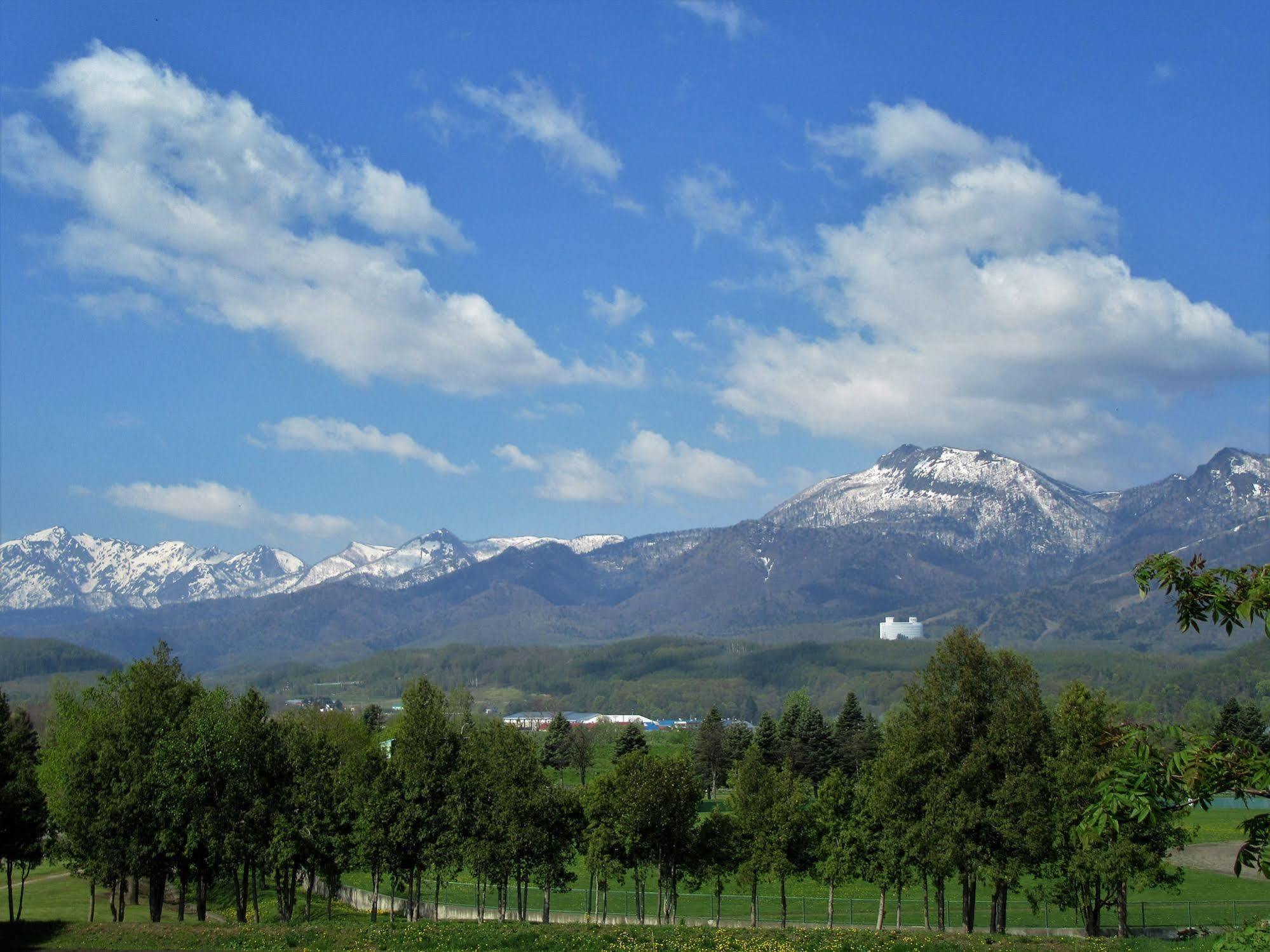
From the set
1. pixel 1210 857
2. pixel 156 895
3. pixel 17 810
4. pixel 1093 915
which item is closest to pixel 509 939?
pixel 156 895

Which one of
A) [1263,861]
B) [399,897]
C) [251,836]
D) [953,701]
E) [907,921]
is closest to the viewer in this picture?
[1263,861]

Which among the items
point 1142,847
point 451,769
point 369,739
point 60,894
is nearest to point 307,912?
point 451,769

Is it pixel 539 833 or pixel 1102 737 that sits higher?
pixel 1102 737

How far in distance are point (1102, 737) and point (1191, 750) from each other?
0.77 meters

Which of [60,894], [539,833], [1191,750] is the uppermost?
[1191,750]

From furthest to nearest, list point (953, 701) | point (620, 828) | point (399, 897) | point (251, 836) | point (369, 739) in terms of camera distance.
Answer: point (369, 739), point (399, 897), point (620, 828), point (251, 836), point (953, 701)

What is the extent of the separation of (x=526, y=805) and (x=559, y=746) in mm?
76912

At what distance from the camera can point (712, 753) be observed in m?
116

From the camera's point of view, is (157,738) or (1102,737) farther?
(157,738)

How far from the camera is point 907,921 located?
55.8 m

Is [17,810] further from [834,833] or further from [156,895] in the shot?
[834,833]

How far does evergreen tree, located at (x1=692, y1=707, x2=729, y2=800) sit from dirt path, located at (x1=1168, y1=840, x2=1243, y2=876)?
46.9m

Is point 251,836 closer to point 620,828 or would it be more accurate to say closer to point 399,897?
point 620,828

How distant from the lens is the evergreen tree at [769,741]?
102062mm
